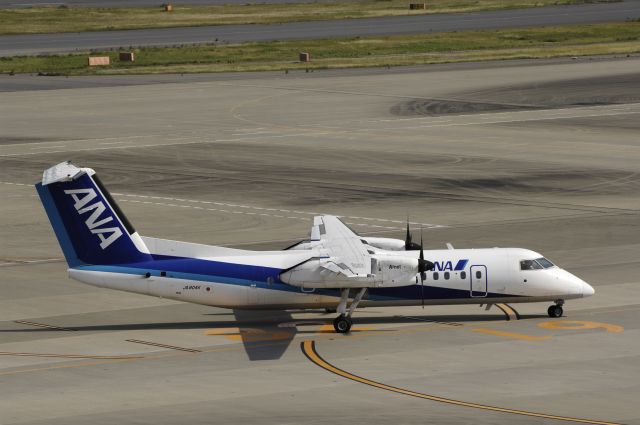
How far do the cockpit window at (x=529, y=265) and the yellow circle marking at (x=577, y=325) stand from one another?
82.5 inches

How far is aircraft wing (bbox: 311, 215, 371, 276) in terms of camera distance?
46188mm

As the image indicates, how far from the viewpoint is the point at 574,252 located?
203 ft

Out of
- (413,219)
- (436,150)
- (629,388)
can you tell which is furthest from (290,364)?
(436,150)

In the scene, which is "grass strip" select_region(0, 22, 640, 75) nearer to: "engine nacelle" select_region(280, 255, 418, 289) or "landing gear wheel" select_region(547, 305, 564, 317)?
"landing gear wheel" select_region(547, 305, 564, 317)

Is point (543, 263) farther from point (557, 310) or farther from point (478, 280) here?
point (478, 280)

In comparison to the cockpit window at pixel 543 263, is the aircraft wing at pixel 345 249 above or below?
above

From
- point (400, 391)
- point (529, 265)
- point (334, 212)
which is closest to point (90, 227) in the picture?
point (400, 391)

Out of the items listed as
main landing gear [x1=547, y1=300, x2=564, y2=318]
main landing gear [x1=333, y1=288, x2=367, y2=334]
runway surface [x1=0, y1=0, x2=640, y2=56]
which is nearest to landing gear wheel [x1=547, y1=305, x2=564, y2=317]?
main landing gear [x1=547, y1=300, x2=564, y2=318]

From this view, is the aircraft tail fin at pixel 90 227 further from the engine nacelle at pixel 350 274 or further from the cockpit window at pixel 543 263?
the cockpit window at pixel 543 263

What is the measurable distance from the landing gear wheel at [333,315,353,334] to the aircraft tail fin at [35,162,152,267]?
6967mm

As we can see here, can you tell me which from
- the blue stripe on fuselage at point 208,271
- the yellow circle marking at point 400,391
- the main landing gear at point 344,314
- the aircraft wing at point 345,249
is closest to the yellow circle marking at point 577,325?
the main landing gear at point 344,314

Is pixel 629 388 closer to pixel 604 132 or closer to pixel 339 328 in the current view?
pixel 339 328

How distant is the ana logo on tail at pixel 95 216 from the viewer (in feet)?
157

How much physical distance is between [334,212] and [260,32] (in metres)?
114
